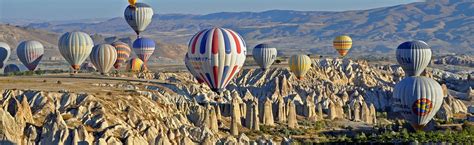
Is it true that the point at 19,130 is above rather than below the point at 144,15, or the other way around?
below

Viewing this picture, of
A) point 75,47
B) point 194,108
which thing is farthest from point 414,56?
point 75,47

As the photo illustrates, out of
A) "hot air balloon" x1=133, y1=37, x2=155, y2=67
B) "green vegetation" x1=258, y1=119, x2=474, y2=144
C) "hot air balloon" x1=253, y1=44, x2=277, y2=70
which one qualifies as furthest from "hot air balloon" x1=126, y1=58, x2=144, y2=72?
"green vegetation" x1=258, y1=119, x2=474, y2=144

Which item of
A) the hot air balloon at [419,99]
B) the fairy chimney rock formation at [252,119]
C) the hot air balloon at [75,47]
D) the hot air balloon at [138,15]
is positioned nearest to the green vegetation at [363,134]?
the fairy chimney rock formation at [252,119]

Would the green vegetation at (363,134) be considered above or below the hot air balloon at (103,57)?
below

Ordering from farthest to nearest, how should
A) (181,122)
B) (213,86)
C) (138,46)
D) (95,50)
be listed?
(138,46) → (95,50) → (213,86) → (181,122)

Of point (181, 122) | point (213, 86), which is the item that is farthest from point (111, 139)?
point (213, 86)

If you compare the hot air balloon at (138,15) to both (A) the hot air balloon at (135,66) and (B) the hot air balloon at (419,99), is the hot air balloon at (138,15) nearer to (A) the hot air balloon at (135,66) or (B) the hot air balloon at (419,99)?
(A) the hot air balloon at (135,66)

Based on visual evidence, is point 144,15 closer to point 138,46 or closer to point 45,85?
point 138,46
